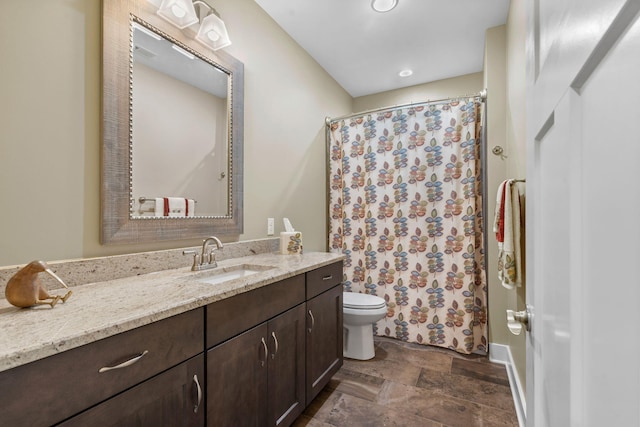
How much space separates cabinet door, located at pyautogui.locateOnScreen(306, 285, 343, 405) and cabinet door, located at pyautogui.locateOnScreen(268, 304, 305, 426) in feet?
0.26

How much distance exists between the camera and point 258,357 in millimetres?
1240

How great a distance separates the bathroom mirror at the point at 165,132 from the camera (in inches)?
49.2

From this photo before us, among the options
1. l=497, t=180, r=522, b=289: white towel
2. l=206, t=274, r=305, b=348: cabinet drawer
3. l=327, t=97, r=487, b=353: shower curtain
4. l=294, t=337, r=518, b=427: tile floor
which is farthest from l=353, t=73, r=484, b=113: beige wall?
l=206, t=274, r=305, b=348: cabinet drawer

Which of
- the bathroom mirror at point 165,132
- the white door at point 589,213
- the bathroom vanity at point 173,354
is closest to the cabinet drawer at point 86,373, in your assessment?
the bathroom vanity at point 173,354

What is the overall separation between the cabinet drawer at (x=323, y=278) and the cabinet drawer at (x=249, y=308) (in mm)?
118

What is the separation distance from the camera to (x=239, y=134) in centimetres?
189

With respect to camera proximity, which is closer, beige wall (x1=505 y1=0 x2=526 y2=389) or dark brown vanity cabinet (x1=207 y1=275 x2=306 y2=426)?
dark brown vanity cabinet (x1=207 y1=275 x2=306 y2=426)

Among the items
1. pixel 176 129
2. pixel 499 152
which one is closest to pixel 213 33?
pixel 176 129

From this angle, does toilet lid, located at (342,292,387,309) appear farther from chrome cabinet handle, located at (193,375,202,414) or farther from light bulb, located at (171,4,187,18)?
light bulb, located at (171,4,187,18)

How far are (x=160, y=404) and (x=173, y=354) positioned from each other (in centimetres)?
13

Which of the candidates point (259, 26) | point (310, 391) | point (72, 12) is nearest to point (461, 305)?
point (310, 391)

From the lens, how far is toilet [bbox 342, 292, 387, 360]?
7.20ft

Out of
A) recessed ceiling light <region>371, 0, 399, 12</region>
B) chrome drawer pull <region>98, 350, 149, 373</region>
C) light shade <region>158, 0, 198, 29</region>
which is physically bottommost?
chrome drawer pull <region>98, 350, 149, 373</region>

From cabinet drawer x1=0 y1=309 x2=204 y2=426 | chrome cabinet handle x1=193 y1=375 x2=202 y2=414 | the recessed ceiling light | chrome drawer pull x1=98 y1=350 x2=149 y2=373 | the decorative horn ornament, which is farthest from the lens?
the recessed ceiling light
